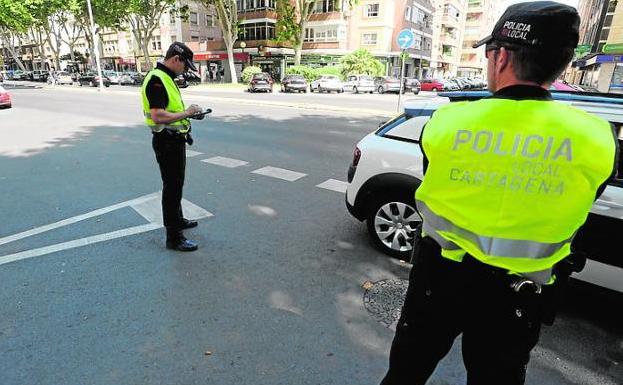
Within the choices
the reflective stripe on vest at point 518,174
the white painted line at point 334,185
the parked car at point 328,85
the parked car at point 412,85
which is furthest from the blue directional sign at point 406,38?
the parked car at point 412,85

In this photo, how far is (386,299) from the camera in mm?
3262

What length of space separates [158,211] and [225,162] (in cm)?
279

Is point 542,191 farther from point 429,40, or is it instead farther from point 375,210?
point 429,40

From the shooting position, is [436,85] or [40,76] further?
[40,76]

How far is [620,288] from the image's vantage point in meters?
2.75

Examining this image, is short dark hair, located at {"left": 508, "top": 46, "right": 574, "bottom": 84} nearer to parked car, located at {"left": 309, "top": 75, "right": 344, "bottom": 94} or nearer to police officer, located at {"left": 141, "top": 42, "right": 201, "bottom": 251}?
police officer, located at {"left": 141, "top": 42, "right": 201, "bottom": 251}

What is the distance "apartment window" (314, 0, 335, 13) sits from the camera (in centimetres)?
4512

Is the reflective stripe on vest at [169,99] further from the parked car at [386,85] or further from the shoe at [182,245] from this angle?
the parked car at [386,85]

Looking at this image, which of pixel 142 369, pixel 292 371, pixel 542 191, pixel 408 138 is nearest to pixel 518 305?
pixel 542 191

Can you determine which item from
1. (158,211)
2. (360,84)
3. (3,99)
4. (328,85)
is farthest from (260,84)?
(158,211)

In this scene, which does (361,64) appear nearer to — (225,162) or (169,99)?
(225,162)

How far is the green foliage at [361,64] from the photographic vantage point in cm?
3747

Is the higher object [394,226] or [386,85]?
[394,226]

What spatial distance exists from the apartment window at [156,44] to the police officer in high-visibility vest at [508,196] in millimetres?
67829
